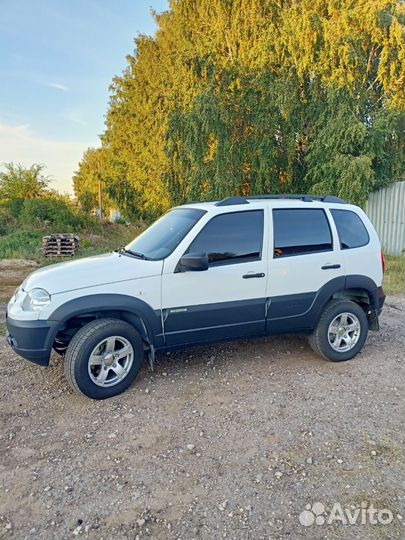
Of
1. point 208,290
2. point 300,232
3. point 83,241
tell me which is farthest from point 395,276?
point 83,241

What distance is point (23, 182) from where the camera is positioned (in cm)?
2366

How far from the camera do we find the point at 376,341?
16.9ft

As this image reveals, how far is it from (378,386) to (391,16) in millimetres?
11385

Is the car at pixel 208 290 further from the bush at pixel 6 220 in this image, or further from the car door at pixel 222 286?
the bush at pixel 6 220

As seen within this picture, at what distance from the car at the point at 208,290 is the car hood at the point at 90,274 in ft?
0.04

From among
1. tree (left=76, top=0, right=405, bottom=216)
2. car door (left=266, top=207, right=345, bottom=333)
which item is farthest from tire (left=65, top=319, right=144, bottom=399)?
tree (left=76, top=0, right=405, bottom=216)

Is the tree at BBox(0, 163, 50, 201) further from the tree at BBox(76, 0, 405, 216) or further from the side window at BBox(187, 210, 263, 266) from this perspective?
the side window at BBox(187, 210, 263, 266)

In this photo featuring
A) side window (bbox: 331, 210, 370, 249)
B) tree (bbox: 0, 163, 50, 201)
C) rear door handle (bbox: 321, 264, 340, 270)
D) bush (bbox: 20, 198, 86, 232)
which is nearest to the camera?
rear door handle (bbox: 321, 264, 340, 270)

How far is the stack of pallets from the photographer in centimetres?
1410

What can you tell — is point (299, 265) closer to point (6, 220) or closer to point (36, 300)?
point (36, 300)

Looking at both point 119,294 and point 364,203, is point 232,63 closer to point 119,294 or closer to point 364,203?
Answer: point 364,203

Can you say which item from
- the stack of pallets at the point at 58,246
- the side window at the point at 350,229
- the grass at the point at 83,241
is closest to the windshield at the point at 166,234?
the side window at the point at 350,229

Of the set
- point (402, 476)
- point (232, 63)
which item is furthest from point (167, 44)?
point (402, 476)

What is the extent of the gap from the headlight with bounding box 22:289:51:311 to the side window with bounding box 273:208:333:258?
7.54ft
